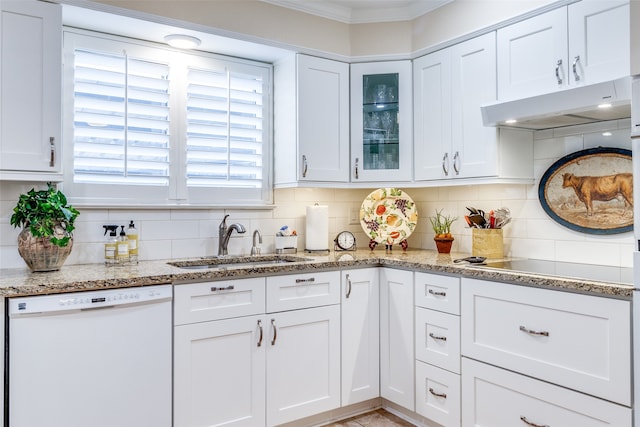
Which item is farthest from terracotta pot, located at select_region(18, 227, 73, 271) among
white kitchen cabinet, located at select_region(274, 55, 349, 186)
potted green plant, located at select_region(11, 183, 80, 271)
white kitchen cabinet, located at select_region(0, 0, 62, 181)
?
white kitchen cabinet, located at select_region(274, 55, 349, 186)

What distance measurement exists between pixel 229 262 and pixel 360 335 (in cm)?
88

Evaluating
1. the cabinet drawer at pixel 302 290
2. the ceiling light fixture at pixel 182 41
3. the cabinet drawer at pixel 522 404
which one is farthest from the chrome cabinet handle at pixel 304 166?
the cabinet drawer at pixel 522 404

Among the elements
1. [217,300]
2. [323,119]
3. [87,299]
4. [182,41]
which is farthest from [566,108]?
[87,299]

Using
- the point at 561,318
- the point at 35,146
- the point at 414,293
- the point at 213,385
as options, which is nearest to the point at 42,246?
the point at 35,146

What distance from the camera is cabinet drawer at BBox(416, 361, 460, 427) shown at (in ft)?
7.88

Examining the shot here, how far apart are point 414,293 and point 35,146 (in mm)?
2008

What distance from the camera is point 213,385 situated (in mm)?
2289

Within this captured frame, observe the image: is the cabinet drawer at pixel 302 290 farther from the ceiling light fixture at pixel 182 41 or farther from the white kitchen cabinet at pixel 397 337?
the ceiling light fixture at pixel 182 41

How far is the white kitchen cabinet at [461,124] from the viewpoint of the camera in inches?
104

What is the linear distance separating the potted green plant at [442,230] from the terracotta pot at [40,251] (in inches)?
83.9

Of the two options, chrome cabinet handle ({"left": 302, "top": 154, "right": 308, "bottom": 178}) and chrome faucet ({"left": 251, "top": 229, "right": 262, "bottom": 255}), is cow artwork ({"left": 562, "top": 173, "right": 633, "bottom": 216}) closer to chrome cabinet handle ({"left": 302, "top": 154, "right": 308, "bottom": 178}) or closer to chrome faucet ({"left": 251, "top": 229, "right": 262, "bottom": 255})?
chrome cabinet handle ({"left": 302, "top": 154, "right": 308, "bottom": 178})

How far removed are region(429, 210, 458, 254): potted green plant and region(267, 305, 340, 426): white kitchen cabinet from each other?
86cm

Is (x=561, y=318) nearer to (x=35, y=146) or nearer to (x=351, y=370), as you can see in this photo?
(x=351, y=370)

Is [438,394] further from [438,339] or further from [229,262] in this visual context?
[229,262]
